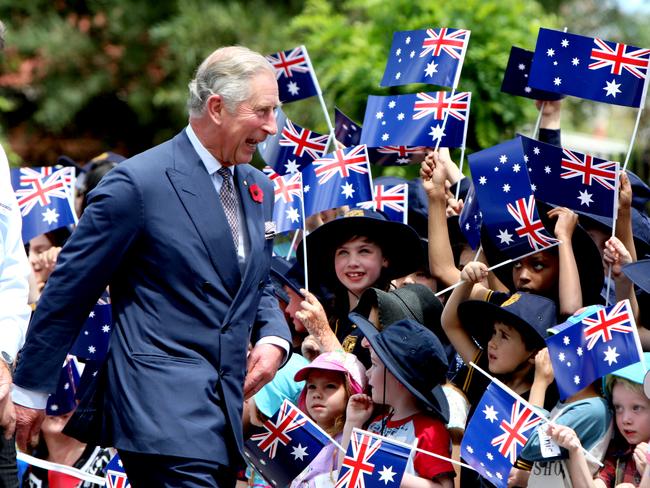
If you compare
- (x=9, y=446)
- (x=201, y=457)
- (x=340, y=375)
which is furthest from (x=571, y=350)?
(x=9, y=446)

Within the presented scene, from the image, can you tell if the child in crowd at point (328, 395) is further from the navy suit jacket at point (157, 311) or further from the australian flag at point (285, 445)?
the navy suit jacket at point (157, 311)

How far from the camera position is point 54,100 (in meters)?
20.0

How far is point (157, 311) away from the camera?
473 centimetres

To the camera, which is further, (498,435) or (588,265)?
(588,265)

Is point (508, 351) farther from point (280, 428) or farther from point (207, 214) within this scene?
point (207, 214)

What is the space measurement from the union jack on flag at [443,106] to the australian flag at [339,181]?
1.28ft

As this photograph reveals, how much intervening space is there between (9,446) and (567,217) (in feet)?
9.81

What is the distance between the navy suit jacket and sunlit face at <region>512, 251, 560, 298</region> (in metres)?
2.10

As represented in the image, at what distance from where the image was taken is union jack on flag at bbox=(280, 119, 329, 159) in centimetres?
805

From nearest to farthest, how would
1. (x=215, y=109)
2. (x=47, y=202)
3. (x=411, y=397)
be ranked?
1. (x=215, y=109)
2. (x=411, y=397)
3. (x=47, y=202)

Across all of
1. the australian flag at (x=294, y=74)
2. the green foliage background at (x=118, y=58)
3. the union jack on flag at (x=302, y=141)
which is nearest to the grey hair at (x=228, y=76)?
the union jack on flag at (x=302, y=141)

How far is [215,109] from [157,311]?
774 mm

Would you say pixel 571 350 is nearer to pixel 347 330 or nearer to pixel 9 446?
pixel 347 330

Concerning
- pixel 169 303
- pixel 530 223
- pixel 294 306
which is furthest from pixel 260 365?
pixel 294 306
